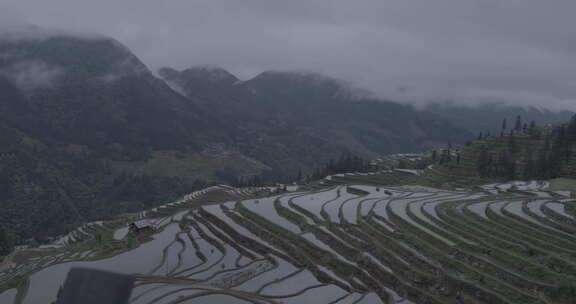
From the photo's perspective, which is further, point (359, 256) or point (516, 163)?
point (516, 163)

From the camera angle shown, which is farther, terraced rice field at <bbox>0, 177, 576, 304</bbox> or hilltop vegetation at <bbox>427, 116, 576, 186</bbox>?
hilltop vegetation at <bbox>427, 116, 576, 186</bbox>

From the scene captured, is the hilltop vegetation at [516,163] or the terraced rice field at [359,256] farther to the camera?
the hilltop vegetation at [516,163]

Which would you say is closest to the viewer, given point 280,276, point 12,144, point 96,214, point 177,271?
point 280,276

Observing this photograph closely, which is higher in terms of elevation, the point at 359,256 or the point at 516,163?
the point at 359,256

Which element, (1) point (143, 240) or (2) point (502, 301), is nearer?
(2) point (502, 301)

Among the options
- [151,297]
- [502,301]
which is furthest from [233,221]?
[502,301]

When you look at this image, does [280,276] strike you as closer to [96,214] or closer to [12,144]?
[96,214]

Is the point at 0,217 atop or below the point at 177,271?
below

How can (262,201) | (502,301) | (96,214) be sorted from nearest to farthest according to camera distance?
1. (502,301)
2. (262,201)
3. (96,214)
